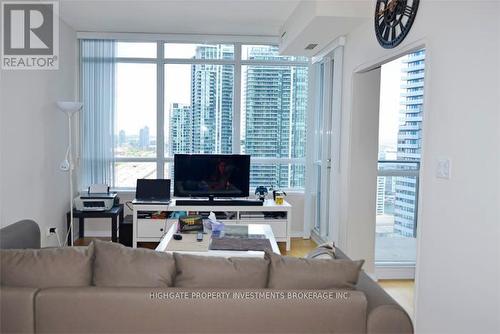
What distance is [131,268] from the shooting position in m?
1.88

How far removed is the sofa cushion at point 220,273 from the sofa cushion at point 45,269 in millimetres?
433

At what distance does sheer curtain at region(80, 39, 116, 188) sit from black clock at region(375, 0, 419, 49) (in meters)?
3.56

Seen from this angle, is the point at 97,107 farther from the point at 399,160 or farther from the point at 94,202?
the point at 399,160

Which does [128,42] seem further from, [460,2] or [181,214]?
[460,2]

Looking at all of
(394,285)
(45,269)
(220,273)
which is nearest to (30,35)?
(45,269)

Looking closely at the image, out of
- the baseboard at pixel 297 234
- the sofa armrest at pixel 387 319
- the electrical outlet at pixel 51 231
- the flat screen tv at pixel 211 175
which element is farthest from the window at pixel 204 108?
the sofa armrest at pixel 387 319

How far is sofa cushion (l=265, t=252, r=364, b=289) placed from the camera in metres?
1.83

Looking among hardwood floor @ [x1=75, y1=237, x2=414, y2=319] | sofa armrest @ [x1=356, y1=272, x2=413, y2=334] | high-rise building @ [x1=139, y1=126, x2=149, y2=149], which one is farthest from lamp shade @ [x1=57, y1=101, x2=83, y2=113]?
sofa armrest @ [x1=356, y1=272, x2=413, y2=334]

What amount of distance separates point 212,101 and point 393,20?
3.07m

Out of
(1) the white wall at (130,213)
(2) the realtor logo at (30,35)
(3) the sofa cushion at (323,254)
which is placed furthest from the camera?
(1) the white wall at (130,213)

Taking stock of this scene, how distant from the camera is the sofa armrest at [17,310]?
1.77 meters

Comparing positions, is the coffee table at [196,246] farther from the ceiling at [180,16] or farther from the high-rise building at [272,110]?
the ceiling at [180,16]

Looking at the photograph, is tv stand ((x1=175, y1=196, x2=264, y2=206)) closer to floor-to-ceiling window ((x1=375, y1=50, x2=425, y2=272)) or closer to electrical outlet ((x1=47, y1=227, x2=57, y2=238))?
electrical outlet ((x1=47, y1=227, x2=57, y2=238))

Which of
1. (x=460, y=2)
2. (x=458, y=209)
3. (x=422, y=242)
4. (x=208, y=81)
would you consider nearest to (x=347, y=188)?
(x=422, y=242)
